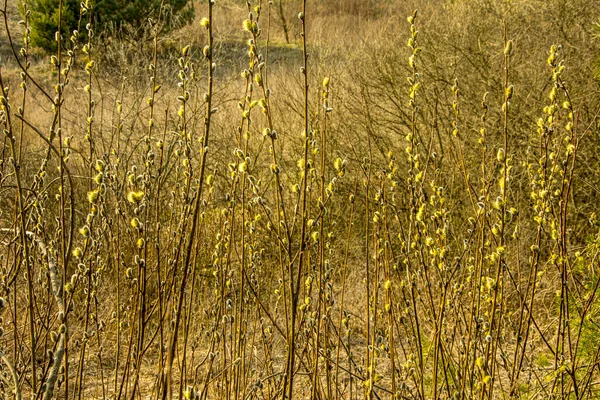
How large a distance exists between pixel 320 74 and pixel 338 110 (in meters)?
0.46

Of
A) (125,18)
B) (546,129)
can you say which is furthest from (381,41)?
(125,18)

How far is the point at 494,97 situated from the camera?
633 cm

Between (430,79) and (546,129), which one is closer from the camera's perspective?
(546,129)

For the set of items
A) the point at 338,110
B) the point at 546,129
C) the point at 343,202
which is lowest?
the point at 343,202

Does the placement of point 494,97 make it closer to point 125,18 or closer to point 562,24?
point 562,24

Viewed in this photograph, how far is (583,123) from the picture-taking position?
5797mm

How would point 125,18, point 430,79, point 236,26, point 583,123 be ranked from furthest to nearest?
point 236,26, point 125,18, point 430,79, point 583,123

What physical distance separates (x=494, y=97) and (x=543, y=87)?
50cm

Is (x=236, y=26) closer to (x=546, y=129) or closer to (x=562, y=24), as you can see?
(x=562, y=24)

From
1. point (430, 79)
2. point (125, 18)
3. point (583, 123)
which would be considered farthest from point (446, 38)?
point (125, 18)

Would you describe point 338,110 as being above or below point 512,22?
below

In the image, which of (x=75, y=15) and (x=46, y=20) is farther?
(x=46, y=20)

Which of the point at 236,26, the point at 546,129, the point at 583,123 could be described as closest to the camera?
the point at 546,129

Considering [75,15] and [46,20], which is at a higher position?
[75,15]
